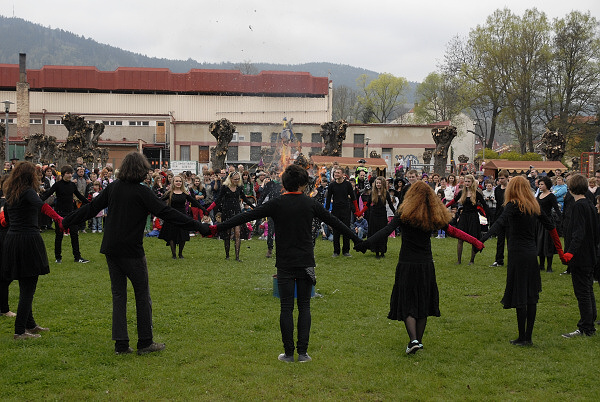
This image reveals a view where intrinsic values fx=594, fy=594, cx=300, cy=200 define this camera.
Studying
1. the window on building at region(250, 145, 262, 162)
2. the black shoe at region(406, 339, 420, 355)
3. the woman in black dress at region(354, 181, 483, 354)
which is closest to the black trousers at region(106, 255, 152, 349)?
the woman in black dress at region(354, 181, 483, 354)

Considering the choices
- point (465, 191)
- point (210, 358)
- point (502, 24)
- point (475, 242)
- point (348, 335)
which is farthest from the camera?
point (502, 24)

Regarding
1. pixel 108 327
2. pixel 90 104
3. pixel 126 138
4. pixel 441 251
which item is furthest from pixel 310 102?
pixel 108 327

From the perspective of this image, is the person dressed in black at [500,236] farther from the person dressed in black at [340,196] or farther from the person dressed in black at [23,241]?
the person dressed in black at [23,241]

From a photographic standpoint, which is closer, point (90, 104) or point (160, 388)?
point (160, 388)

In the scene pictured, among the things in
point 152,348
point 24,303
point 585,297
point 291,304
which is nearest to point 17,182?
point 24,303

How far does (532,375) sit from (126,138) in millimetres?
62088

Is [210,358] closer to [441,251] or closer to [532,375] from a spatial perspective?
[532,375]

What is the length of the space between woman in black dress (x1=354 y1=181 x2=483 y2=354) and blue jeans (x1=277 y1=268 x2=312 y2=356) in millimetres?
828

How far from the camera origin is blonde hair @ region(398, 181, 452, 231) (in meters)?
6.39

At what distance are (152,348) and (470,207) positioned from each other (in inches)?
356

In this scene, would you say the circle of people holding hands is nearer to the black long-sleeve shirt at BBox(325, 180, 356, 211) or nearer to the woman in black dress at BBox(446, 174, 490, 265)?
the woman in black dress at BBox(446, 174, 490, 265)

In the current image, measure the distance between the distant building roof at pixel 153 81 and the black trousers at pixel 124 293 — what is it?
198 ft

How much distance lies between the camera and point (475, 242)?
6777 millimetres

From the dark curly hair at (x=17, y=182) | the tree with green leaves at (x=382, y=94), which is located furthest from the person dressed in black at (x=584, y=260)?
the tree with green leaves at (x=382, y=94)
